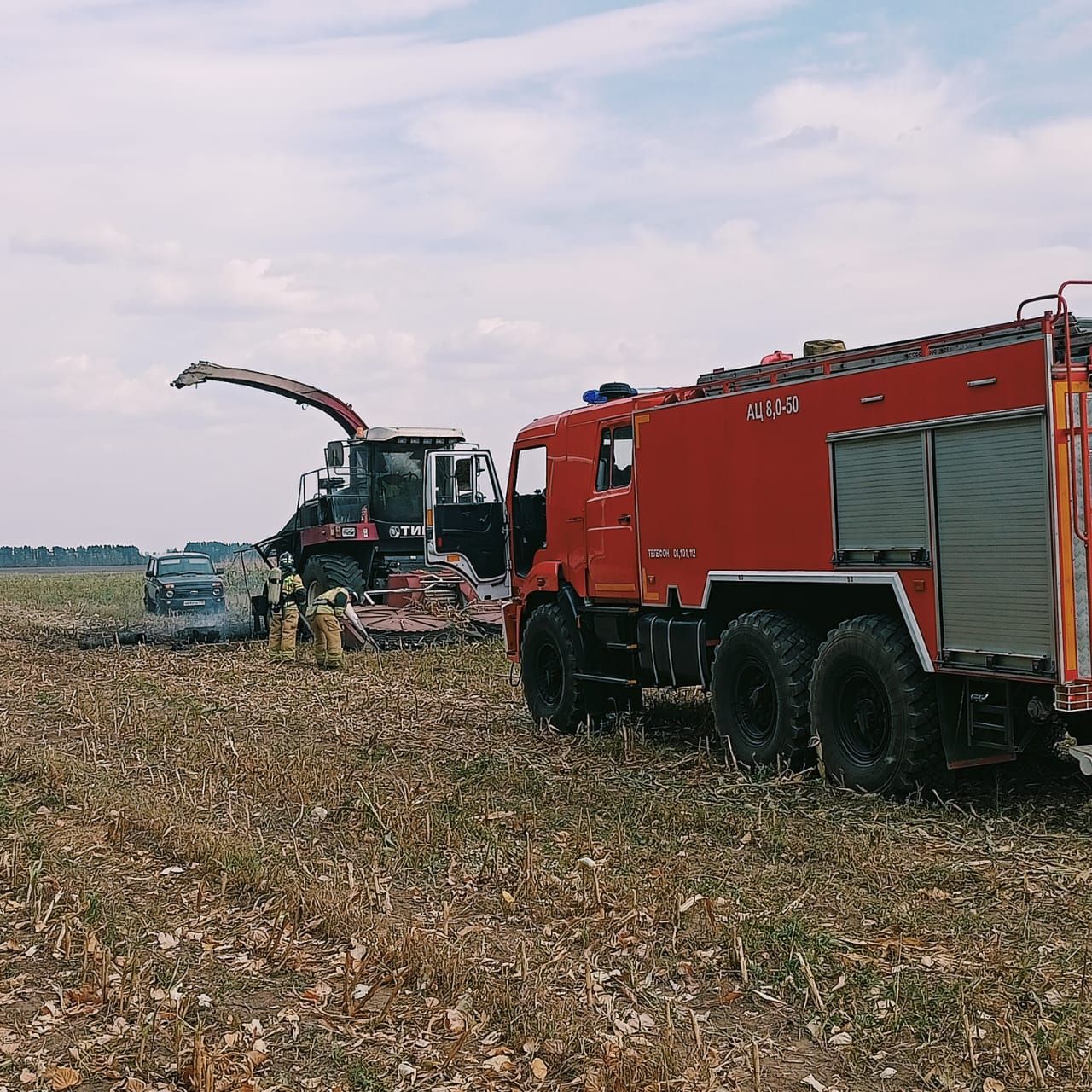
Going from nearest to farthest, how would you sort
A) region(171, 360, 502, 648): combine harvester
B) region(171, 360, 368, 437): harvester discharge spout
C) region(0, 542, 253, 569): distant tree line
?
region(171, 360, 502, 648): combine harvester < region(171, 360, 368, 437): harvester discharge spout < region(0, 542, 253, 569): distant tree line

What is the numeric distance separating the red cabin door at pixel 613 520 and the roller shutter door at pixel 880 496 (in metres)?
2.78

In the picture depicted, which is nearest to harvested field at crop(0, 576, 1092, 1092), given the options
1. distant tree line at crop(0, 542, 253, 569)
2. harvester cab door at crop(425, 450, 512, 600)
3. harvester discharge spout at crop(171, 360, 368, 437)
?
harvester cab door at crop(425, 450, 512, 600)

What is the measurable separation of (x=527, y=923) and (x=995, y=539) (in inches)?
141

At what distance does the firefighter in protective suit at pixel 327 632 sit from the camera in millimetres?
18641

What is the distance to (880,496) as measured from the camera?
900 centimetres

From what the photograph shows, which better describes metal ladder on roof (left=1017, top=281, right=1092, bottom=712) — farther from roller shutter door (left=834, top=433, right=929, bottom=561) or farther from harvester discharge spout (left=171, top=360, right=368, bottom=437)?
harvester discharge spout (left=171, top=360, right=368, bottom=437)

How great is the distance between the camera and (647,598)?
11.7 m

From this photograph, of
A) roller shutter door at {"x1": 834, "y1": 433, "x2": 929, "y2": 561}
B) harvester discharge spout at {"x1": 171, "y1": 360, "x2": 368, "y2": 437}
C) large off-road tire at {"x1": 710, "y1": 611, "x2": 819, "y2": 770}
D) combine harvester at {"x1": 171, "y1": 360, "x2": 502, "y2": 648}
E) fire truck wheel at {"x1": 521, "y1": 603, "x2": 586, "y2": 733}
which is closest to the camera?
roller shutter door at {"x1": 834, "y1": 433, "x2": 929, "y2": 561}

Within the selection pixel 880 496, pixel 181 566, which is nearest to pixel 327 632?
pixel 880 496

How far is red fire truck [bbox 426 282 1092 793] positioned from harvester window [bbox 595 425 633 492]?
24mm

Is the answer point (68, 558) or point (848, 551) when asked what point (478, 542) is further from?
point (68, 558)

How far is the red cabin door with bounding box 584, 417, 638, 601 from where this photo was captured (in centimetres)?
1189

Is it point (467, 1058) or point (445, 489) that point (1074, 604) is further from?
point (445, 489)

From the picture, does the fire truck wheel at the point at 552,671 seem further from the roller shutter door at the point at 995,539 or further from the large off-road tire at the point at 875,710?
the roller shutter door at the point at 995,539
